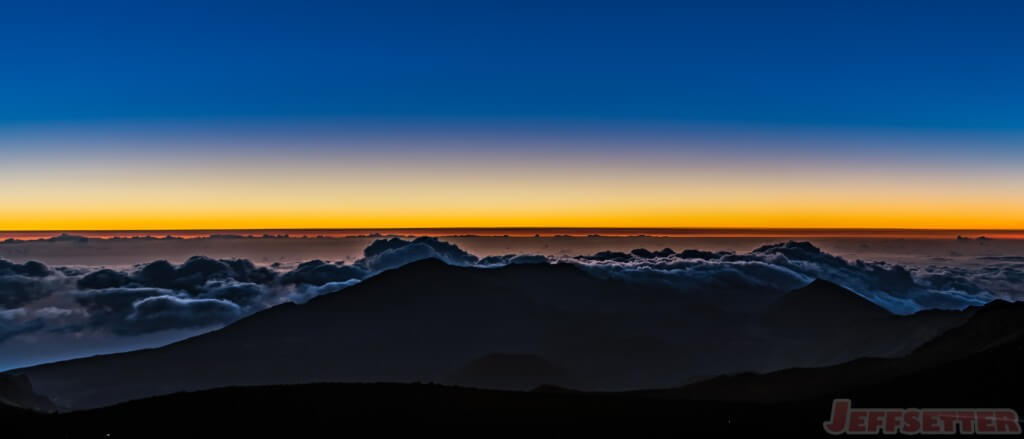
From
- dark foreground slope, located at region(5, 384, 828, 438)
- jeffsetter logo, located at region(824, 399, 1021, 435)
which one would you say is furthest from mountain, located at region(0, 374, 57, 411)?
jeffsetter logo, located at region(824, 399, 1021, 435)

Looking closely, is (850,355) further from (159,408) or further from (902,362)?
(159,408)

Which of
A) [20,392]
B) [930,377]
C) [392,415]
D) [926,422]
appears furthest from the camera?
[20,392]

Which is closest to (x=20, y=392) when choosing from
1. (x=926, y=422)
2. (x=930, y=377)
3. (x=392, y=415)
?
(x=392, y=415)

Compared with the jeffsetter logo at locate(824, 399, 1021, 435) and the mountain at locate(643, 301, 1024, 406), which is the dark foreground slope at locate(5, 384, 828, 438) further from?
the mountain at locate(643, 301, 1024, 406)

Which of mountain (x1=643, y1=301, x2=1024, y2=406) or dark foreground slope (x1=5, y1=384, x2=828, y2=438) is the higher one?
dark foreground slope (x1=5, y1=384, x2=828, y2=438)

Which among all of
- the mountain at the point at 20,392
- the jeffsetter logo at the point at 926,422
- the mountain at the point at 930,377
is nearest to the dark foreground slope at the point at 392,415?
the jeffsetter logo at the point at 926,422

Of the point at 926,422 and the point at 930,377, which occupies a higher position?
the point at 926,422

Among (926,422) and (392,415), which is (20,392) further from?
(926,422)

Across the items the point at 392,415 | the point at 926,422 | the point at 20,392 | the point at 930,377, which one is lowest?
the point at 20,392

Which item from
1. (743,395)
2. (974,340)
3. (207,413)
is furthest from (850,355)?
(207,413)
